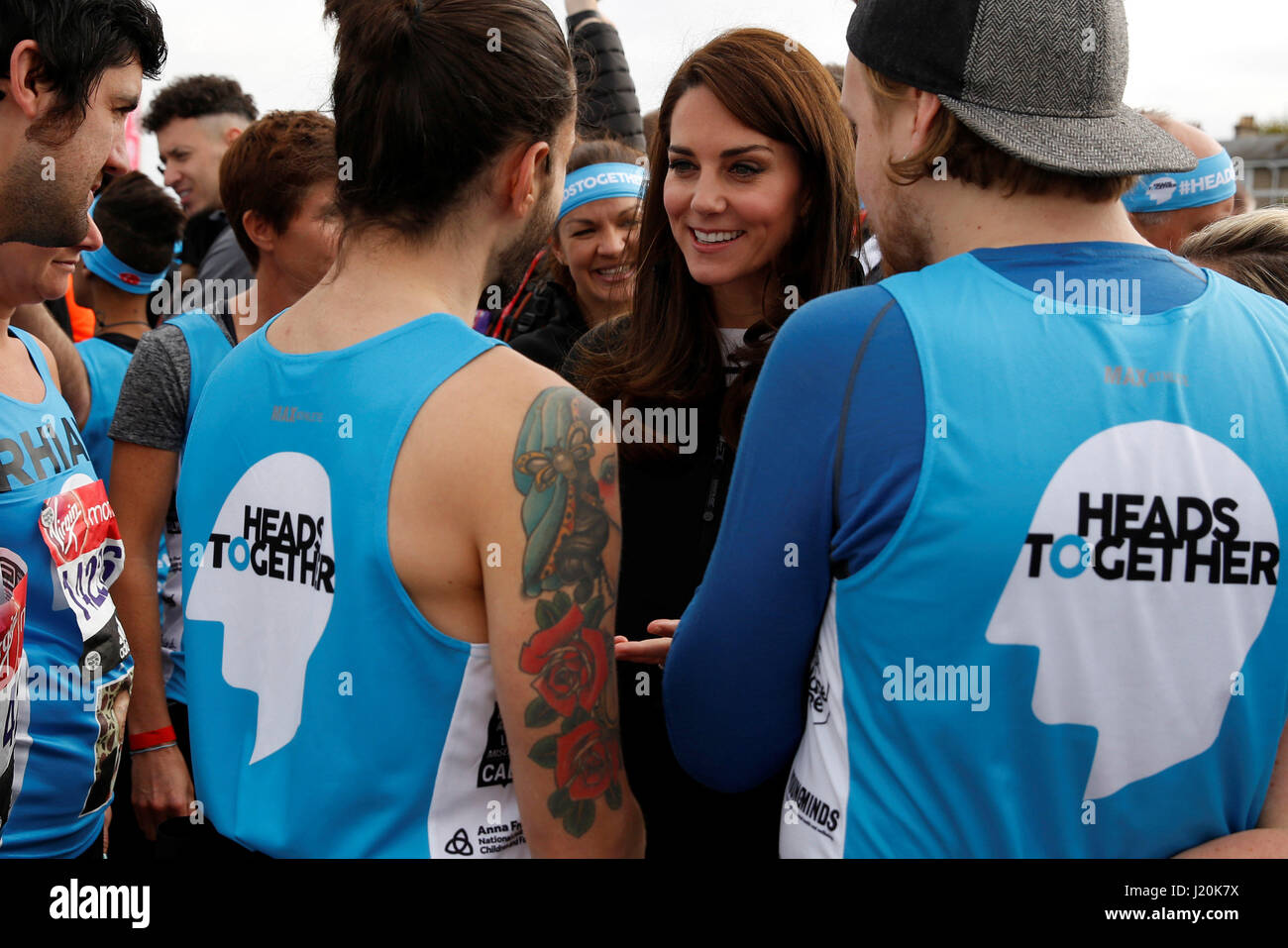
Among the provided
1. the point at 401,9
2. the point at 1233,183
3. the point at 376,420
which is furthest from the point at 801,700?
the point at 1233,183

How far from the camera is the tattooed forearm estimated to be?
4.72ft

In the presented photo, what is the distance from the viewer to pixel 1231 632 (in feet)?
4.25

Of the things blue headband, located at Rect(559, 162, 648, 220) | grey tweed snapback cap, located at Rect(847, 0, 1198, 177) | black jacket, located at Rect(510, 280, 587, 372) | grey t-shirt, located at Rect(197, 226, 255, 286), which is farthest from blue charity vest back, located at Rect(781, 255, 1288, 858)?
grey t-shirt, located at Rect(197, 226, 255, 286)

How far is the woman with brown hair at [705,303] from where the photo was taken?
8.01ft

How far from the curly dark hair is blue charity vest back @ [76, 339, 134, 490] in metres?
3.14

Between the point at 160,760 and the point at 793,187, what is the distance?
7.54 ft

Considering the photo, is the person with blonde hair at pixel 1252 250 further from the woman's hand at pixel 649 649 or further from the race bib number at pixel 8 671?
the race bib number at pixel 8 671

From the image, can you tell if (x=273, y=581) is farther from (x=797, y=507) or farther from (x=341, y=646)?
(x=797, y=507)

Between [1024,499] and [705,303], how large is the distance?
5.35 feet

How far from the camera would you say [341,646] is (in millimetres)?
1479

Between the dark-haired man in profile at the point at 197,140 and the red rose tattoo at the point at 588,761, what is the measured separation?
538 cm

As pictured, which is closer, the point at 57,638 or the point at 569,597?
the point at 569,597

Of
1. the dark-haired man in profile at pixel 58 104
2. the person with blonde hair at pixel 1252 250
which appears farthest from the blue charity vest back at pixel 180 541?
the person with blonde hair at pixel 1252 250

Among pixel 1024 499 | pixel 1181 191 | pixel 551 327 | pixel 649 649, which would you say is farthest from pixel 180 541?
pixel 1181 191
